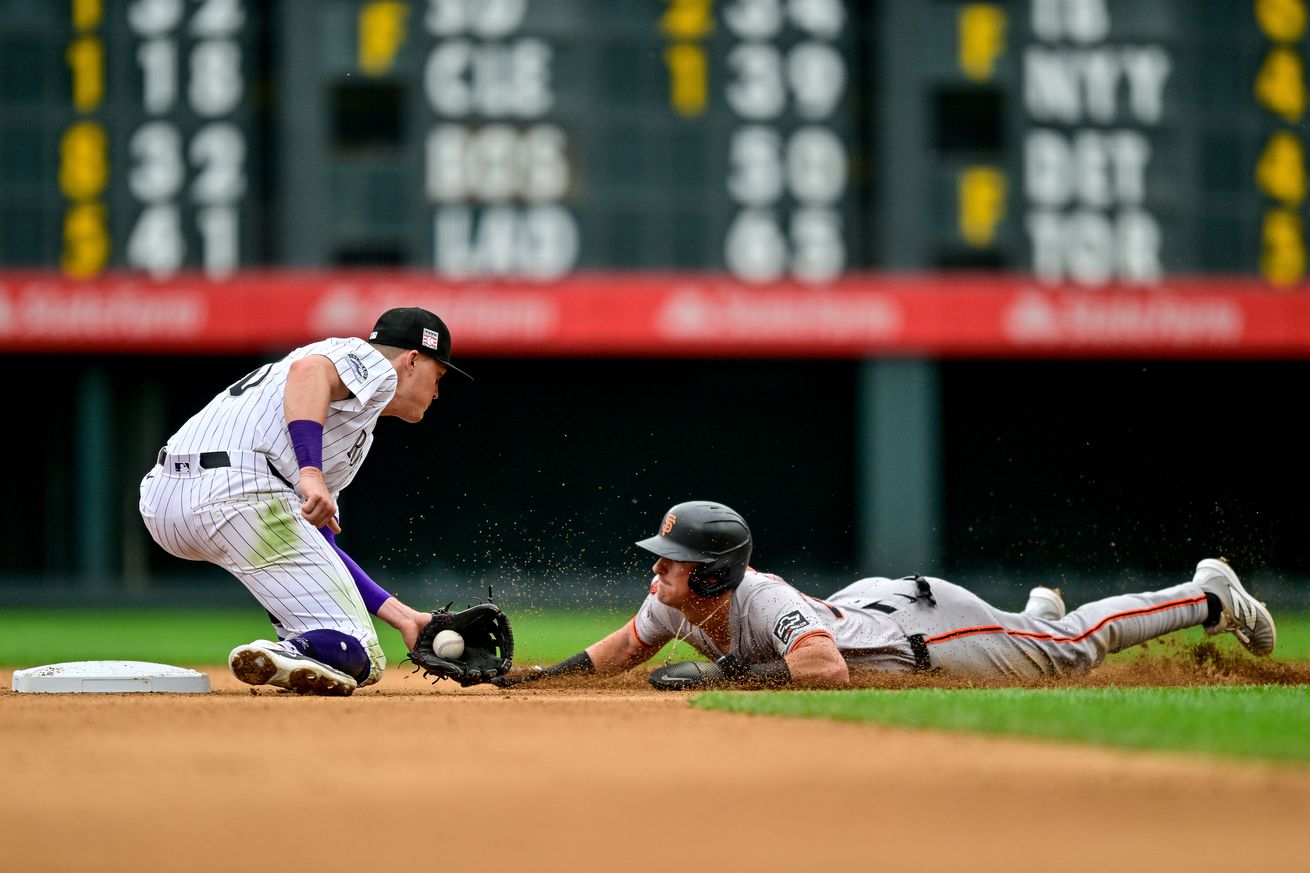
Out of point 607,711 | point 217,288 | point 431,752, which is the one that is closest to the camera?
point 431,752

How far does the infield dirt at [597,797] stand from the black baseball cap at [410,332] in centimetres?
126

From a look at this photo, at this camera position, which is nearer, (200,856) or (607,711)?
(200,856)

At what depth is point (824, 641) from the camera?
597 cm

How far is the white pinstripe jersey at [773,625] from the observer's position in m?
6.04

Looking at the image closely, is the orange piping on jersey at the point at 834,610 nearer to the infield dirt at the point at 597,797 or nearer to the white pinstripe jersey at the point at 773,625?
the white pinstripe jersey at the point at 773,625

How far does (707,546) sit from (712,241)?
13.0m

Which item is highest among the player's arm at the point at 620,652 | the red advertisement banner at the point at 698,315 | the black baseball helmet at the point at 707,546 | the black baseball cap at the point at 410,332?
the red advertisement banner at the point at 698,315

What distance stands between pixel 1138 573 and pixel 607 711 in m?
14.1

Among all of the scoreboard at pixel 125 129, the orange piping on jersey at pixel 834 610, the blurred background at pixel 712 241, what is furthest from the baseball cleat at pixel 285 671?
the scoreboard at pixel 125 129

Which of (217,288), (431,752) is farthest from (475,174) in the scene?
(431,752)

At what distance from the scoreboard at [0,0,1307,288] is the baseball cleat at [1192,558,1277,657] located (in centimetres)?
1180

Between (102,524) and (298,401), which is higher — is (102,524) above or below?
below

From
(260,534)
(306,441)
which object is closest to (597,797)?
(306,441)

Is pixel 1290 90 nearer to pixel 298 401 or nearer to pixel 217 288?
pixel 217 288
